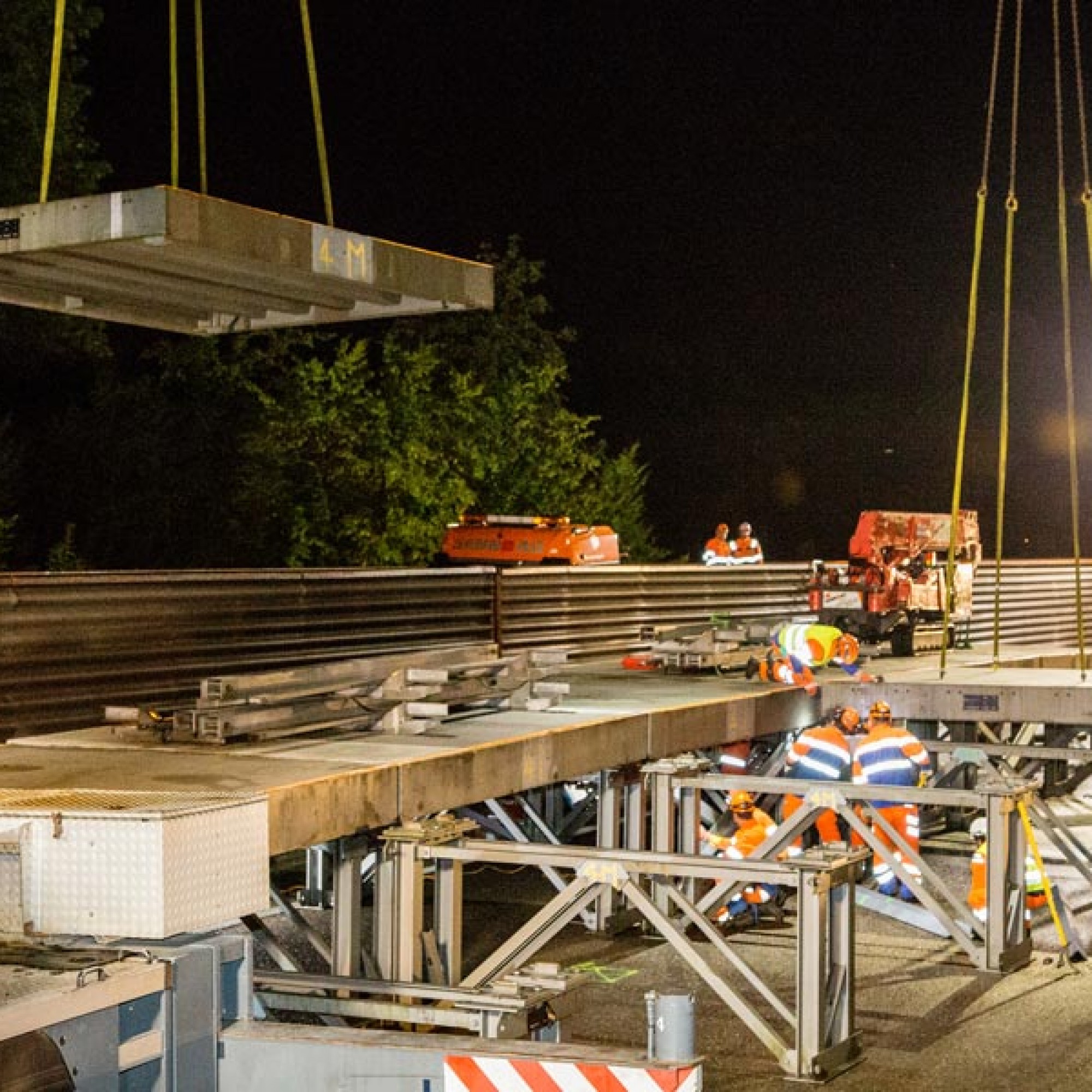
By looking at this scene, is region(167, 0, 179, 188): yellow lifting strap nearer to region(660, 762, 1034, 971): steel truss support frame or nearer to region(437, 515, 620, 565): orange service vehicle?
region(660, 762, 1034, 971): steel truss support frame

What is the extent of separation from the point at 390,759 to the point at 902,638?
37.4 ft

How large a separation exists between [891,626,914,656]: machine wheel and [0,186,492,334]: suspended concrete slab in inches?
426

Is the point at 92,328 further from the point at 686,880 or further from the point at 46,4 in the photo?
the point at 686,880

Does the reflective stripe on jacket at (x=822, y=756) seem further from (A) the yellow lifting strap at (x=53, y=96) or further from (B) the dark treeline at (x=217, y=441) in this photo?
(B) the dark treeline at (x=217, y=441)

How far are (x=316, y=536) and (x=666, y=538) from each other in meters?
28.5

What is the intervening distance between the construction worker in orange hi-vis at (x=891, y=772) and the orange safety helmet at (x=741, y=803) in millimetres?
823

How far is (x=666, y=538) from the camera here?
2082 inches

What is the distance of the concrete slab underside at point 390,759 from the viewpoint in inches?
313

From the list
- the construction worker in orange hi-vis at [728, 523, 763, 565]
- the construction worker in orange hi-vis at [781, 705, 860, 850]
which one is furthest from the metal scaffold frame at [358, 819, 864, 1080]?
the construction worker in orange hi-vis at [728, 523, 763, 565]

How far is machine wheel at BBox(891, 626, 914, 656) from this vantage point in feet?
62.5

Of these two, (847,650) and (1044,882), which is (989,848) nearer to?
(1044,882)

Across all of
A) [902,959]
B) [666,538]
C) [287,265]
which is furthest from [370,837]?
[666,538]

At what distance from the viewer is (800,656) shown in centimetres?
1452

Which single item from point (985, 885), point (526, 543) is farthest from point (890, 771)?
point (526, 543)
